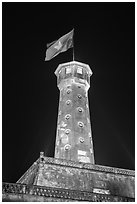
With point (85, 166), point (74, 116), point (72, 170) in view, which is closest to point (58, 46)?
point (74, 116)

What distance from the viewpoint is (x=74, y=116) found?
29.1 meters

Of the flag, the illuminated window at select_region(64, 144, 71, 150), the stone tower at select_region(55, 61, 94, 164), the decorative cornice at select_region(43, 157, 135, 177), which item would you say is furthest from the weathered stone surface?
the flag

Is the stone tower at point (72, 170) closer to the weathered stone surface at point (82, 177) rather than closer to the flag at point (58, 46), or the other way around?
the weathered stone surface at point (82, 177)

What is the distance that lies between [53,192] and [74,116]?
13816 millimetres

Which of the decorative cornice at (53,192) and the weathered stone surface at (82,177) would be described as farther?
the weathered stone surface at (82,177)

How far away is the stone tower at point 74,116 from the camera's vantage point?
1049 inches

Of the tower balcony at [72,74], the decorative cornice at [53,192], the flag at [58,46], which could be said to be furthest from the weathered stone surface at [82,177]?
the flag at [58,46]

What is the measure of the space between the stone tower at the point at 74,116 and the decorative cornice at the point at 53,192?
905cm

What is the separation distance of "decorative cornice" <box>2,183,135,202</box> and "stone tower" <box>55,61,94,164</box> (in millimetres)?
9051

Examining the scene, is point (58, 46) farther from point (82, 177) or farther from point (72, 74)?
point (82, 177)

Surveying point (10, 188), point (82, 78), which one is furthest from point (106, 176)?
point (82, 78)

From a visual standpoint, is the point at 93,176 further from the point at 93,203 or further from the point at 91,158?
the point at 93,203

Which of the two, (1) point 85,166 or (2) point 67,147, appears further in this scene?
(2) point 67,147

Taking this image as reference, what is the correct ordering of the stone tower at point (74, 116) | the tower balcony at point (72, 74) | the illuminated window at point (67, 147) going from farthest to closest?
1. the tower balcony at point (72, 74)
2. the illuminated window at point (67, 147)
3. the stone tower at point (74, 116)
